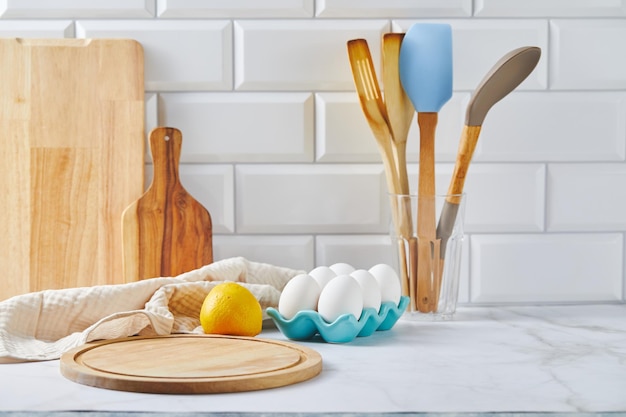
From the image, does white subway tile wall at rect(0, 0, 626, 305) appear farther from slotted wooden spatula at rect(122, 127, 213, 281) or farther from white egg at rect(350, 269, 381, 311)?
white egg at rect(350, 269, 381, 311)

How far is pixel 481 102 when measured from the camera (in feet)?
3.98

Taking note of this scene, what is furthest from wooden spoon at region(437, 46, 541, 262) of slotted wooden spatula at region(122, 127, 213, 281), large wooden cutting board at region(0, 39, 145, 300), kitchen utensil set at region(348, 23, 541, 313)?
large wooden cutting board at region(0, 39, 145, 300)

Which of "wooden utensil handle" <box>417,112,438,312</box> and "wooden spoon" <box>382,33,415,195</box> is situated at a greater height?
"wooden spoon" <box>382,33,415,195</box>

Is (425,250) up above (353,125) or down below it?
below

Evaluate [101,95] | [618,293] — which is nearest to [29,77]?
[101,95]

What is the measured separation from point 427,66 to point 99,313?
0.63 meters

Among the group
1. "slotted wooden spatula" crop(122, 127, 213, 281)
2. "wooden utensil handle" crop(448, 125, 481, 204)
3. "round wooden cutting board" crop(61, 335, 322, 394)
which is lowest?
"round wooden cutting board" crop(61, 335, 322, 394)

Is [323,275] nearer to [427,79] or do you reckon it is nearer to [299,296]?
[299,296]

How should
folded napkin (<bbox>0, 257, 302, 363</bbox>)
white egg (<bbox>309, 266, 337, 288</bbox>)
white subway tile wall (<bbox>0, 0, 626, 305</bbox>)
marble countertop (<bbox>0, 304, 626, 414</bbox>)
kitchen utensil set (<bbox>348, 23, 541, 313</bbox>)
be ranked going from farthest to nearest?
1. white subway tile wall (<bbox>0, 0, 626, 305</bbox>)
2. kitchen utensil set (<bbox>348, 23, 541, 313</bbox>)
3. white egg (<bbox>309, 266, 337, 288</bbox>)
4. folded napkin (<bbox>0, 257, 302, 363</bbox>)
5. marble countertop (<bbox>0, 304, 626, 414</bbox>)

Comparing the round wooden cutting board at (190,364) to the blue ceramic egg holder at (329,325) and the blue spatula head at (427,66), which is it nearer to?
the blue ceramic egg holder at (329,325)

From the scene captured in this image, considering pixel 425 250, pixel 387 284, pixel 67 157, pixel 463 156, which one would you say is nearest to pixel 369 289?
pixel 387 284

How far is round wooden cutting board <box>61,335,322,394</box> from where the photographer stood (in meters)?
0.78

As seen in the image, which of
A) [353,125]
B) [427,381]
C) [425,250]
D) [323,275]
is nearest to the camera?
[427,381]

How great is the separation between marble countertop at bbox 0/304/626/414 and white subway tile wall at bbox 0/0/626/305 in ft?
0.84
